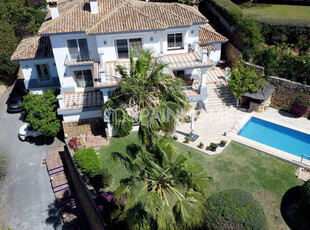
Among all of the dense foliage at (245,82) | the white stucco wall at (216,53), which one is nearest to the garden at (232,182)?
the dense foliage at (245,82)

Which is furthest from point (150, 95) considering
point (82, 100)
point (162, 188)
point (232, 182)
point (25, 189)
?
point (25, 189)

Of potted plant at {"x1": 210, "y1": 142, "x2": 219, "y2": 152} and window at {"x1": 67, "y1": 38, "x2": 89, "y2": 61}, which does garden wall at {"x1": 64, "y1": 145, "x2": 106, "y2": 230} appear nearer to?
window at {"x1": 67, "y1": 38, "x2": 89, "y2": 61}

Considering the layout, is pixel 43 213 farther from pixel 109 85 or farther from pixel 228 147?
pixel 228 147

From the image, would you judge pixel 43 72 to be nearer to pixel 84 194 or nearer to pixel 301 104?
pixel 84 194

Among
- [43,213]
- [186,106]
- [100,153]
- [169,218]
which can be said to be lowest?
[43,213]

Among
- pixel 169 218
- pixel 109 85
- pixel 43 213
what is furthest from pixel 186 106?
pixel 43 213

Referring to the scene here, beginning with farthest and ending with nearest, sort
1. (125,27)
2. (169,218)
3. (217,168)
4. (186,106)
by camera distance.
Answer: (125,27), (217,168), (186,106), (169,218)

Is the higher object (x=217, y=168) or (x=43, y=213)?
(x=217, y=168)
